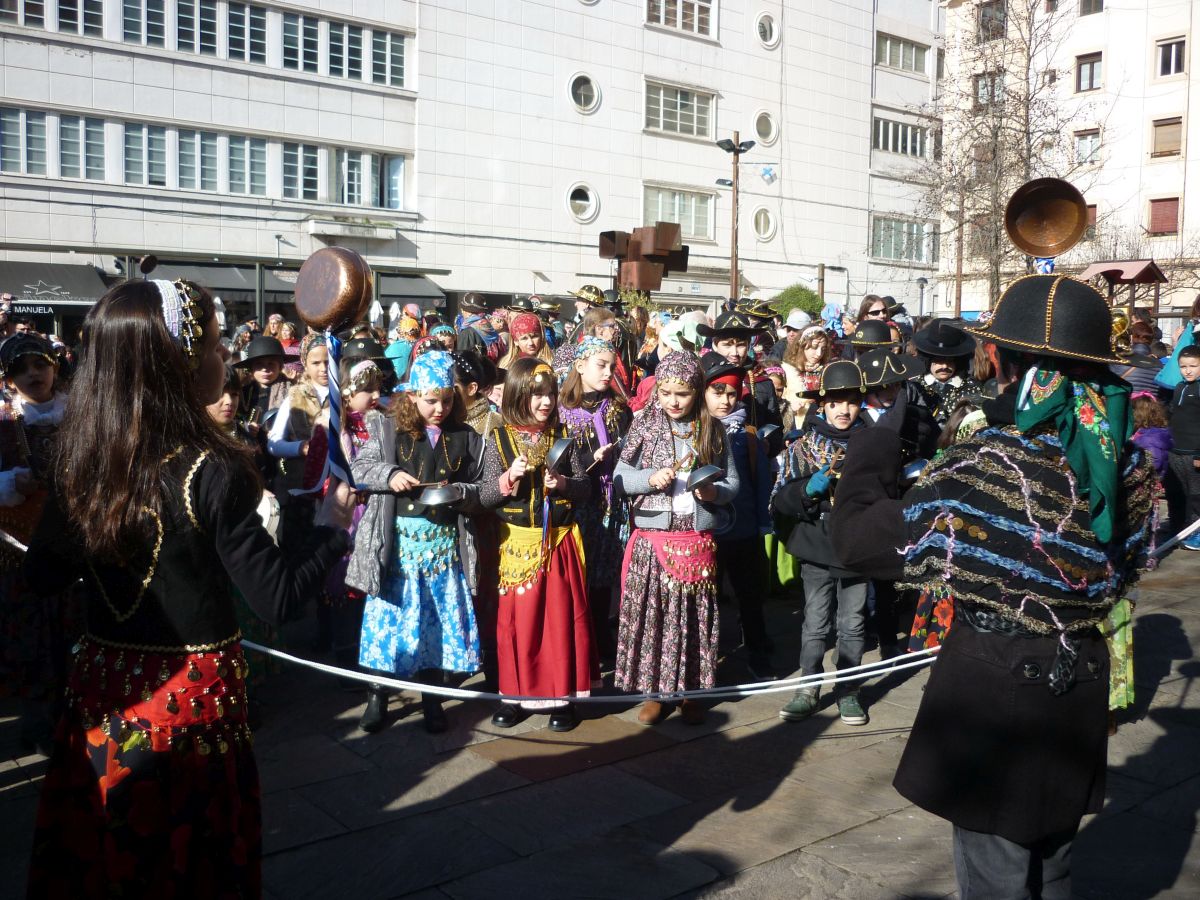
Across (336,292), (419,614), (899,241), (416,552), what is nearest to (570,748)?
(419,614)

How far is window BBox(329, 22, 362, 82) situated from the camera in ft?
93.4

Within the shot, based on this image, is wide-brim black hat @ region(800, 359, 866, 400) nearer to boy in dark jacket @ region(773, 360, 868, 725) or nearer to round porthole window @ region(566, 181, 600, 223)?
boy in dark jacket @ region(773, 360, 868, 725)

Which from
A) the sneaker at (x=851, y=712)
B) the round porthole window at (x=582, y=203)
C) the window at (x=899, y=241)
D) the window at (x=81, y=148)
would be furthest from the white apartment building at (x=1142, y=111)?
the sneaker at (x=851, y=712)

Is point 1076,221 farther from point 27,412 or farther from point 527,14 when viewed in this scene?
point 527,14

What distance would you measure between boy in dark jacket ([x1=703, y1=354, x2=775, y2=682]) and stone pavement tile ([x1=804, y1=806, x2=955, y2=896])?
2050 millimetres

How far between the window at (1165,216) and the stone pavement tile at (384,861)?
41.7 meters

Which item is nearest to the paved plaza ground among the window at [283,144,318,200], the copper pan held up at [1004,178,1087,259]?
the copper pan held up at [1004,178,1087,259]

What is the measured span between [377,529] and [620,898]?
233 cm

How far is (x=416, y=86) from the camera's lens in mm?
29328

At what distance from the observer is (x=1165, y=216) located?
131ft

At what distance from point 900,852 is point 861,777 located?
30.3 inches

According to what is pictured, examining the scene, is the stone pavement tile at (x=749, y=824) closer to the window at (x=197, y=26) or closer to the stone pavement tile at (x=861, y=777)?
the stone pavement tile at (x=861, y=777)

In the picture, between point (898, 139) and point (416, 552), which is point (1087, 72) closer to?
point (898, 139)

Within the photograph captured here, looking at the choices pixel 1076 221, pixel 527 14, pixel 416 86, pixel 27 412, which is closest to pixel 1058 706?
pixel 1076 221
